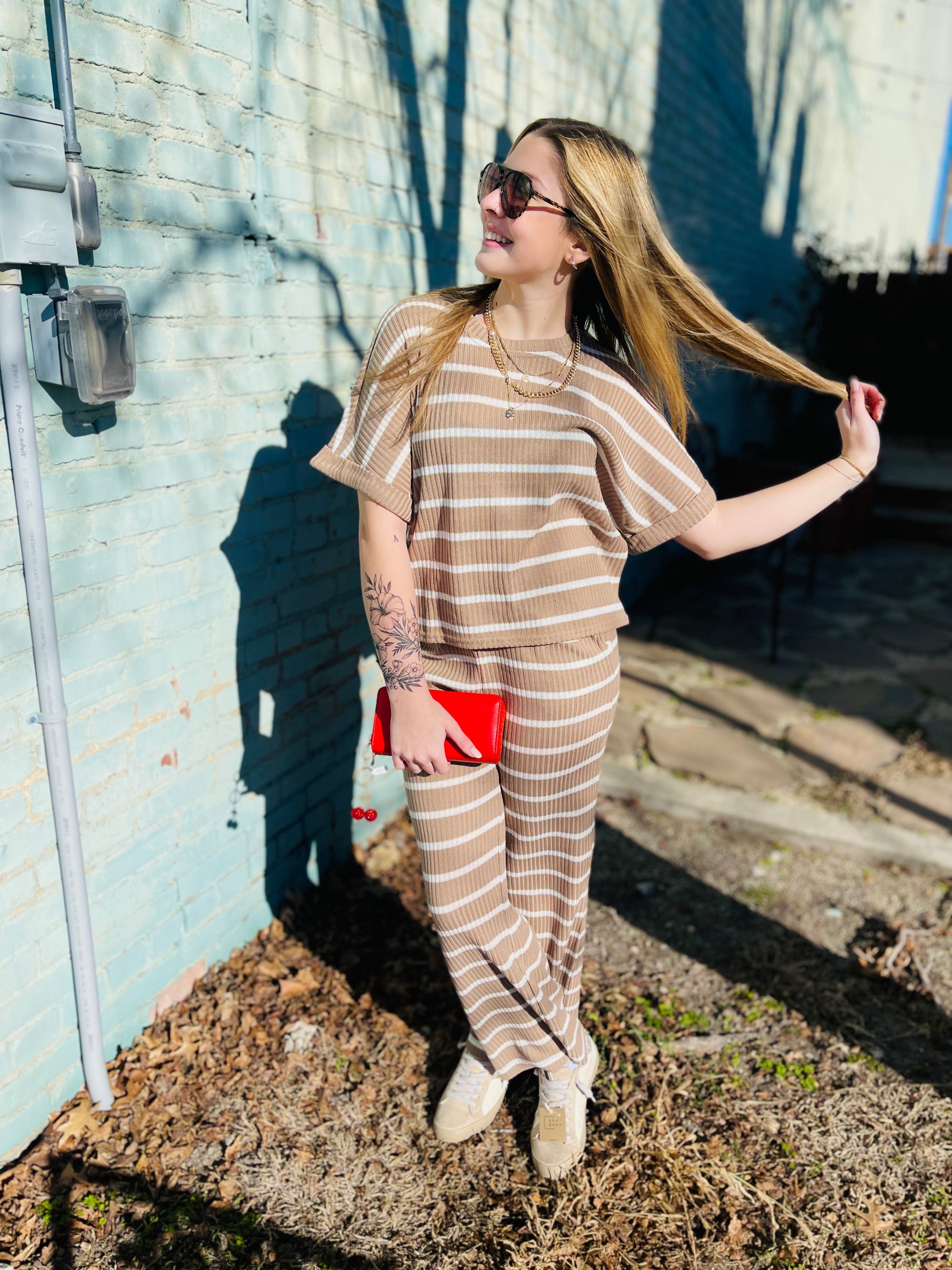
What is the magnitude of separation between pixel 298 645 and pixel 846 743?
2.60 meters

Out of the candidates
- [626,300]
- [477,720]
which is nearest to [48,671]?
[477,720]

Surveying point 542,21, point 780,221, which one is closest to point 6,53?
point 542,21

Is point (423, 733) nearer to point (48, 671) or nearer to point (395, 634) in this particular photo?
point (395, 634)

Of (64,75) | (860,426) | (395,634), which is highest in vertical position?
(64,75)

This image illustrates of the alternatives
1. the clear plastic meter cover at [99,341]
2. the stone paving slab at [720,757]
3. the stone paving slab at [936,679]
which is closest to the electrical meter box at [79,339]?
the clear plastic meter cover at [99,341]

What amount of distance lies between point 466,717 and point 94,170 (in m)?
1.30

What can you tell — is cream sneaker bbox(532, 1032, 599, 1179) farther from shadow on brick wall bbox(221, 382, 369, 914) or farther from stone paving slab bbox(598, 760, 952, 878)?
stone paving slab bbox(598, 760, 952, 878)

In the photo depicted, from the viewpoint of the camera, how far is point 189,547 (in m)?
2.37

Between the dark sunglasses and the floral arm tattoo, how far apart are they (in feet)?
2.37

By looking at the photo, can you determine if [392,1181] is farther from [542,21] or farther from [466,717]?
[542,21]

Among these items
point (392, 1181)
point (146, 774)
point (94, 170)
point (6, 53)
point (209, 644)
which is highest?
point (6, 53)

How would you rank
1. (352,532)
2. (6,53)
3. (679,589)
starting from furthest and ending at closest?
(679,589) → (352,532) → (6,53)

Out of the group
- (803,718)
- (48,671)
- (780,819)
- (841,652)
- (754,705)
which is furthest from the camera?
(841,652)

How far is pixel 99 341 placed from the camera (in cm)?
185
